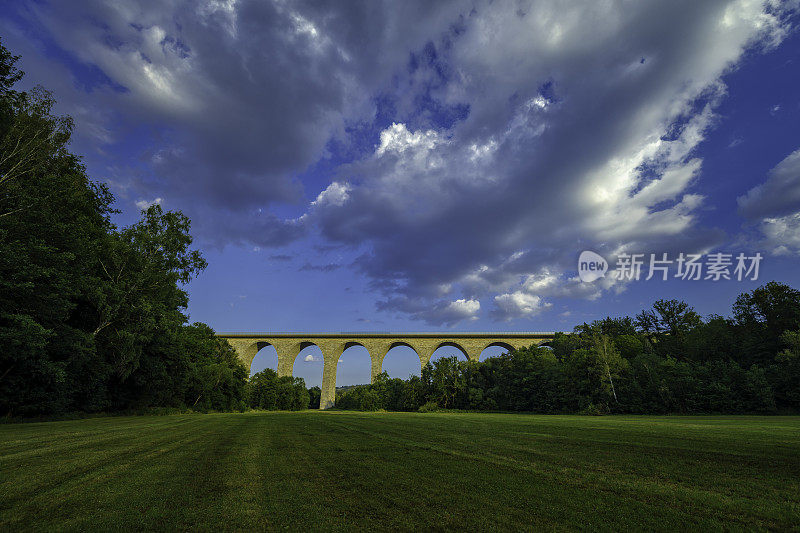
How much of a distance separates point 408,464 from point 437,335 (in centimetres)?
5854

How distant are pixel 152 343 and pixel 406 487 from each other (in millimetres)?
30889

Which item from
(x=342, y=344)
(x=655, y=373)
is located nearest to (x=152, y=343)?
(x=342, y=344)

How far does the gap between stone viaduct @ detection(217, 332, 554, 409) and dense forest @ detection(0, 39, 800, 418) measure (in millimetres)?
10015

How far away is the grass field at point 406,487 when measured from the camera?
3.26m

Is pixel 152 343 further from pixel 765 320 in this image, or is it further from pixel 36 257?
pixel 765 320

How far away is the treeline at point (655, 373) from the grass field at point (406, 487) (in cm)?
3295

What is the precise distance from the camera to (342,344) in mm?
66500

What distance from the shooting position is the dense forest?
16781 mm

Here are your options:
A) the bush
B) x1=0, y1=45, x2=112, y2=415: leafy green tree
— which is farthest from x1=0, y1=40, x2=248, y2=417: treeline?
the bush

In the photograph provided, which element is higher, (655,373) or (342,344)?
(342,344)

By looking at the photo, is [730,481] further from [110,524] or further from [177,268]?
[177,268]

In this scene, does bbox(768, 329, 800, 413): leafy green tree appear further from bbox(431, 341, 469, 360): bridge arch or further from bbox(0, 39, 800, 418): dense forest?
bbox(431, 341, 469, 360): bridge arch

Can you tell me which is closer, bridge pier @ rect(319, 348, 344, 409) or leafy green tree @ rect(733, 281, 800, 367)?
leafy green tree @ rect(733, 281, 800, 367)

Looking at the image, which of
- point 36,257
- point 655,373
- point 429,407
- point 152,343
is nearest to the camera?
point 36,257
